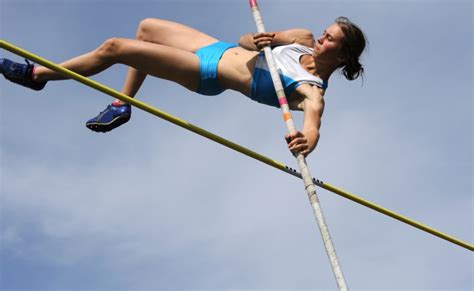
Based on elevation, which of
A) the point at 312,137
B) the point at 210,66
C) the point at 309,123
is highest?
the point at 210,66

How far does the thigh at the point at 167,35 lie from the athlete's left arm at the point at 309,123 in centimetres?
108

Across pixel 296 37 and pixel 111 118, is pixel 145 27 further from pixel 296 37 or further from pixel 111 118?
pixel 296 37

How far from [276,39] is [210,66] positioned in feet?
2.58

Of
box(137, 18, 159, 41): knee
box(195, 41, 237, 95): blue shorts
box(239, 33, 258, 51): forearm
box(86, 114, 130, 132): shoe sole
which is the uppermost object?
box(137, 18, 159, 41): knee

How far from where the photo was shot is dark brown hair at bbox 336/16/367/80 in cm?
855

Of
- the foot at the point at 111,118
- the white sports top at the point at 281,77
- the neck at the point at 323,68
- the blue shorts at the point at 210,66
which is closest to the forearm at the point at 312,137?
the white sports top at the point at 281,77

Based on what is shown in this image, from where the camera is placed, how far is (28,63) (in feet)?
27.2

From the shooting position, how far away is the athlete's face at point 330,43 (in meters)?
8.50

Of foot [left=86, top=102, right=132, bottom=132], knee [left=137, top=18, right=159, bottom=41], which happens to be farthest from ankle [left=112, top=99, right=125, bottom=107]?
knee [left=137, top=18, right=159, bottom=41]

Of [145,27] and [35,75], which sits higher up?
[145,27]

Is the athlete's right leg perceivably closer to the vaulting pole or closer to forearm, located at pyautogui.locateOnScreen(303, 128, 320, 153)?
the vaulting pole

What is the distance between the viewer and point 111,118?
8.56 meters

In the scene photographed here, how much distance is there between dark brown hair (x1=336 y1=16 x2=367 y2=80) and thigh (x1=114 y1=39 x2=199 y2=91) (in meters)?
1.45

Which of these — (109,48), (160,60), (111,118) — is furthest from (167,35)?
(111,118)
